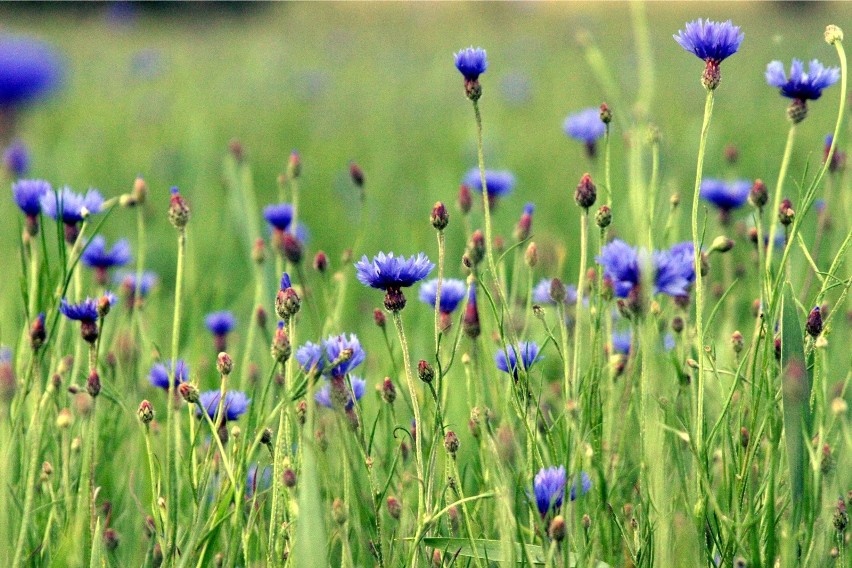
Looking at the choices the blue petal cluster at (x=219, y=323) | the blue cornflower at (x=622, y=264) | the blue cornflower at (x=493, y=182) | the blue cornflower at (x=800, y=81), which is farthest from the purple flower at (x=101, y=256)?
the blue cornflower at (x=800, y=81)

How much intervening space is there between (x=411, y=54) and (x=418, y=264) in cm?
548

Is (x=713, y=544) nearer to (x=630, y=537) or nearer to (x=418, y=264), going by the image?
(x=630, y=537)

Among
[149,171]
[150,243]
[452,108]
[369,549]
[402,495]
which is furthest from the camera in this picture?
[452,108]

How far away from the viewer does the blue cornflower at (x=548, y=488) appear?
80 cm

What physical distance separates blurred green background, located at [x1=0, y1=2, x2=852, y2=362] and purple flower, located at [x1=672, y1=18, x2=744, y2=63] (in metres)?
0.18

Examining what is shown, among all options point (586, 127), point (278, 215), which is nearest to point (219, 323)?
point (278, 215)

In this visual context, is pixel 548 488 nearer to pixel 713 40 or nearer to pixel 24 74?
pixel 713 40

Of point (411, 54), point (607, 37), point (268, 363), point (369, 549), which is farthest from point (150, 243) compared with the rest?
point (607, 37)

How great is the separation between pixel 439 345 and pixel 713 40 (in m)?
0.39

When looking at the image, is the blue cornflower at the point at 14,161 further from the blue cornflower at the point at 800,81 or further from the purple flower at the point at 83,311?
the blue cornflower at the point at 800,81

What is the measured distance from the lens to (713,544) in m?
0.88

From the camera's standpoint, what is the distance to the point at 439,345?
3.09 ft

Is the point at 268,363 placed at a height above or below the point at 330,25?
below

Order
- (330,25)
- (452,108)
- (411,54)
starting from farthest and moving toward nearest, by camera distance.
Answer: (330,25)
(411,54)
(452,108)
